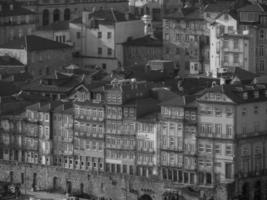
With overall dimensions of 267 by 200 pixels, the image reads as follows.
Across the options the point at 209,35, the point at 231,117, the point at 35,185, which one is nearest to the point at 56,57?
the point at 209,35

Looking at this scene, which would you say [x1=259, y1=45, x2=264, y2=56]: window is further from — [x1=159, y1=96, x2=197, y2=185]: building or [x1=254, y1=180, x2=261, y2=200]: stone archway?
[x1=254, y1=180, x2=261, y2=200]: stone archway

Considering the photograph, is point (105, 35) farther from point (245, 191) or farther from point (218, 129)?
point (245, 191)

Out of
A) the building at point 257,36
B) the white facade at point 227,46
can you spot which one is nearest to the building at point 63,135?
the white facade at point 227,46

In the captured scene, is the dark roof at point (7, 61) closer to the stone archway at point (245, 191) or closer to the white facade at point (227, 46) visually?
the white facade at point (227, 46)

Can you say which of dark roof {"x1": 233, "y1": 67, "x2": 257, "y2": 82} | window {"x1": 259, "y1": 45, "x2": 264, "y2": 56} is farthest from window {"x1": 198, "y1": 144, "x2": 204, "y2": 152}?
window {"x1": 259, "y1": 45, "x2": 264, "y2": 56}

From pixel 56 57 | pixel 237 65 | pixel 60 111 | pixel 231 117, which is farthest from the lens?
pixel 56 57

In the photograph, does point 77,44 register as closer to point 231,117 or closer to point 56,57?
point 56,57

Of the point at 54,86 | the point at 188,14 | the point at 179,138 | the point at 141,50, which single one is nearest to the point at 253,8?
the point at 188,14
